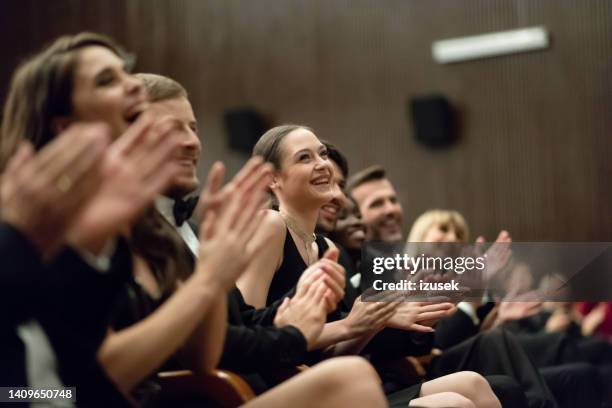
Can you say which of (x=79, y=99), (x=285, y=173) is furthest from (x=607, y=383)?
(x=79, y=99)

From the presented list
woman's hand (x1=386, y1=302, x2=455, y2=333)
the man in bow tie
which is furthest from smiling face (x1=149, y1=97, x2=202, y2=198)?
woman's hand (x1=386, y1=302, x2=455, y2=333)

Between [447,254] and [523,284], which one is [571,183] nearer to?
[523,284]

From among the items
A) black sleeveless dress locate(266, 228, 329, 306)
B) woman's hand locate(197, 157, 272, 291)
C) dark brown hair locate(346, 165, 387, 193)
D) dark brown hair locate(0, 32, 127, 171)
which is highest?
dark brown hair locate(0, 32, 127, 171)

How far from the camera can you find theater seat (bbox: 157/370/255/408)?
5.43 feet

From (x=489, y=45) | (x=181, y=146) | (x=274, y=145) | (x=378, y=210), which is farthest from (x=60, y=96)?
(x=489, y=45)

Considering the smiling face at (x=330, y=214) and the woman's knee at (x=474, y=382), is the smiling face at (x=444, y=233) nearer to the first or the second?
the smiling face at (x=330, y=214)

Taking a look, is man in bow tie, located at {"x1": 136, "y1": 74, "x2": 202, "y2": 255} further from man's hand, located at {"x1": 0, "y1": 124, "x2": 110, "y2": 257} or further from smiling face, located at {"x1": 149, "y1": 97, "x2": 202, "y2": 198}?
man's hand, located at {"x1": 0, "y1": 124, "x2": 110, "y2": 257}

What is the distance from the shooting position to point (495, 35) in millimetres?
6266

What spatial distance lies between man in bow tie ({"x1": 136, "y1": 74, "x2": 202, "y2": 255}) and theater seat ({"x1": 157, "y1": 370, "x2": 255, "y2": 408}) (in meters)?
0.43

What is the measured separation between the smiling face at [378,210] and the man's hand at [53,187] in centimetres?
281

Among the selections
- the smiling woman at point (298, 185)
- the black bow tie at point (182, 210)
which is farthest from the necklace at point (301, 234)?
the black bow tie at point (182, 210)

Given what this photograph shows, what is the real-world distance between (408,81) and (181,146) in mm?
4764

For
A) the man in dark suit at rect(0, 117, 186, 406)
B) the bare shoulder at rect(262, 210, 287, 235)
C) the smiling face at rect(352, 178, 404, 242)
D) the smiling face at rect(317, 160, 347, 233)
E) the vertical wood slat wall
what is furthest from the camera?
the vertical wood slat wall

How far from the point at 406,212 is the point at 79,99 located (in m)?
5.28
